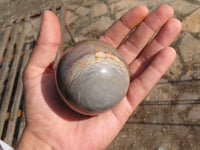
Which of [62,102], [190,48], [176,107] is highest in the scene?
[62,102]

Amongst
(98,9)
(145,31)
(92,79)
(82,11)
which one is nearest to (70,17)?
(82,11)

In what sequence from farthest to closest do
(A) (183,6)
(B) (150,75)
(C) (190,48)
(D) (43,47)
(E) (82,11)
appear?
(E) (82,11) → (A) (183,6) → (C) (190,48) → (B) (150,75) → (D) (43,47)

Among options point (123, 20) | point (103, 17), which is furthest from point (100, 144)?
point (103, 17)

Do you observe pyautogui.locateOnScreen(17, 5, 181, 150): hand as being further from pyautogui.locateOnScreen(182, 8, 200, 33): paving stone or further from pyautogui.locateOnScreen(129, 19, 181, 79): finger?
pyautogui.locateOnScreen(182, 8, 200, 33): paving stone

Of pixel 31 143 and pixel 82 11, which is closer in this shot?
pixel 31 143

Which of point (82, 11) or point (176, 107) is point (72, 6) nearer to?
point (82, 11)

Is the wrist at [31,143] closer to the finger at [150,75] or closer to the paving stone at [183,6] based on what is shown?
the finger at [150,75]

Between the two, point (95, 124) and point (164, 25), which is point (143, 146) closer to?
point (95, 124)
